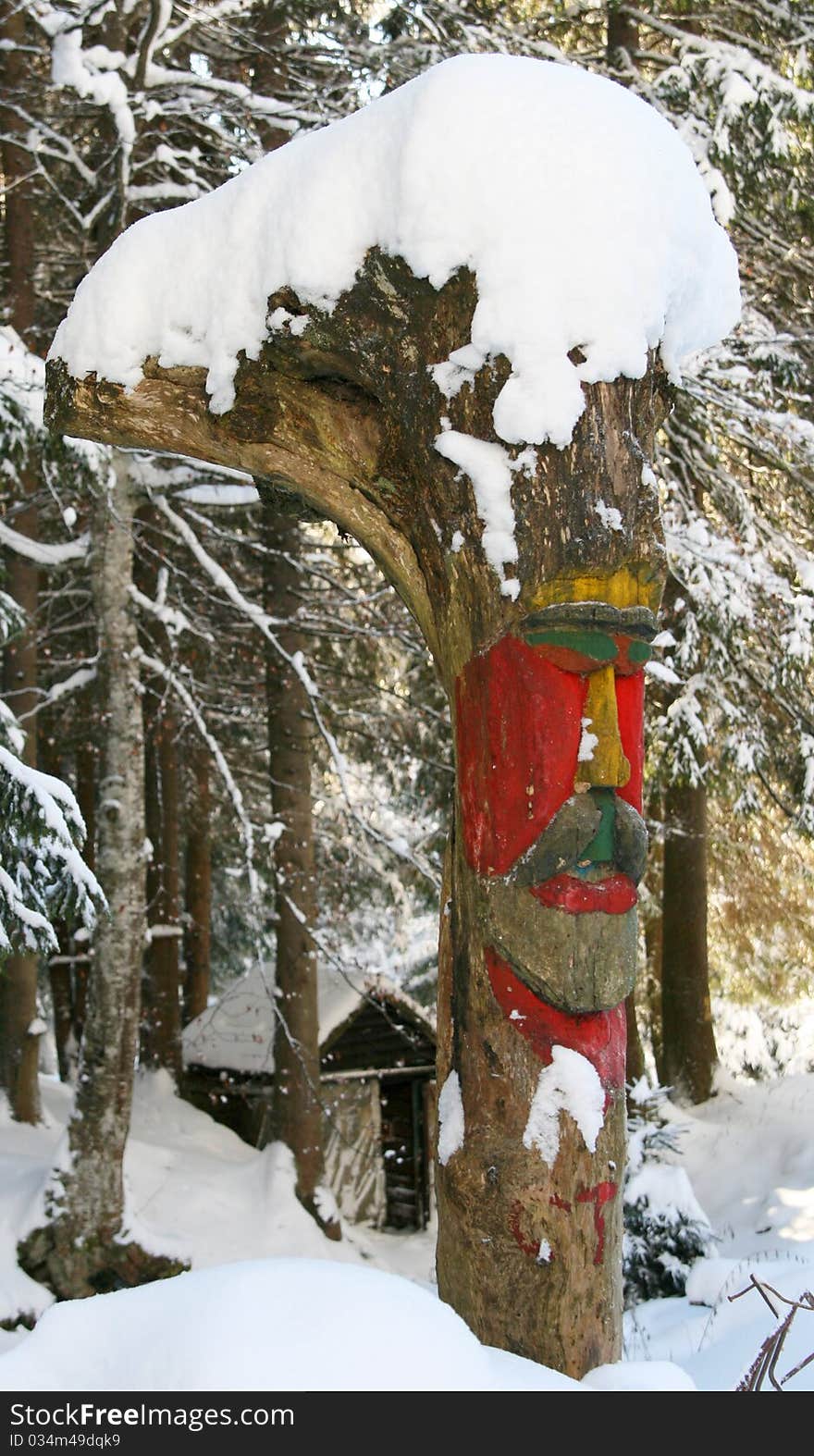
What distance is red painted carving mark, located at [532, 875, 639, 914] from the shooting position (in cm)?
310

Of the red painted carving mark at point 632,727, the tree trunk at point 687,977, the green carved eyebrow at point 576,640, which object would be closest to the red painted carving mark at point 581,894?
the red painted carving mark at point 632,727

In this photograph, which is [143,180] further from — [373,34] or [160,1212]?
[160,1212]

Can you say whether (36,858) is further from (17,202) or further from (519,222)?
(17,202)

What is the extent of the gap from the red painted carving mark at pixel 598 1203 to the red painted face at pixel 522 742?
2.30ft

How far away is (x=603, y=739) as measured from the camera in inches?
124

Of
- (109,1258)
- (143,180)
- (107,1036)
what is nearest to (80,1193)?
(109,1258)

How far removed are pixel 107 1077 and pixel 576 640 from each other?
5583 mm

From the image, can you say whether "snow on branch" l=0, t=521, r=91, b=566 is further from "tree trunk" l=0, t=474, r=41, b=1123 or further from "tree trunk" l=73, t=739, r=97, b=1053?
"tree trunk" l=73, t=739, r=97, b=1053

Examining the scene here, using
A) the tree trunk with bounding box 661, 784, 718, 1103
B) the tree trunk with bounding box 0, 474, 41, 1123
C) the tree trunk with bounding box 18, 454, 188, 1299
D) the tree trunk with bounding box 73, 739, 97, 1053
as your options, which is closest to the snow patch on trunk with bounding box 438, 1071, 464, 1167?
the tree trunk with bounding box 18, 454, 188, 1299

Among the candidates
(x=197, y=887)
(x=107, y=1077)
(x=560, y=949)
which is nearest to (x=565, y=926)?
(x=560, y=949)

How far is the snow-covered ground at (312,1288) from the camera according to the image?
2.06 m

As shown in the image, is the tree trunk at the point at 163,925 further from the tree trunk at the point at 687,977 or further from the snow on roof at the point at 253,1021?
the tree trunk at the point at 687,977

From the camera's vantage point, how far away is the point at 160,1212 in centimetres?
927

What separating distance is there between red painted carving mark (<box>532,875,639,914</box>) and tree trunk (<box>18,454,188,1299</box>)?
16.4 feet
